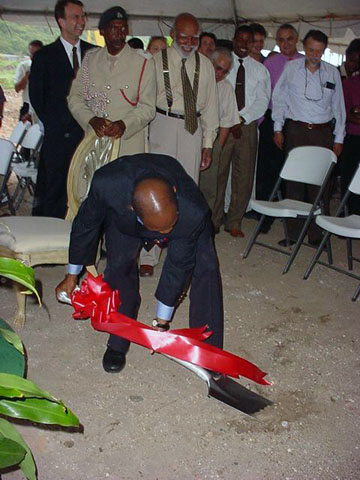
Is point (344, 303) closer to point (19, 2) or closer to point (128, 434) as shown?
point (128, 434)

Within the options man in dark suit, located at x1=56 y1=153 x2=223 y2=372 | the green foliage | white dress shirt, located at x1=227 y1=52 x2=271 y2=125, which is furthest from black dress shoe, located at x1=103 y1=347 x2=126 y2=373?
the green foliage

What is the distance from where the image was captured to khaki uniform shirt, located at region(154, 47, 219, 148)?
166 inches

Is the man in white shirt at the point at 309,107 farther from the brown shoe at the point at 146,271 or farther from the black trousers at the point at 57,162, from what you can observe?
the black trousers at the point at 57,162

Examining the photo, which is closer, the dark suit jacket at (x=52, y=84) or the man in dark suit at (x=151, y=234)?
the man in dark suit at (x=151, y=234)

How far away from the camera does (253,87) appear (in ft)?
17.1

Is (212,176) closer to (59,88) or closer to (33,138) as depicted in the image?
(59,88)

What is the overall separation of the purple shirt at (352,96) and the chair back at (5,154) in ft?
9.84

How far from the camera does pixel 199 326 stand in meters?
3.07

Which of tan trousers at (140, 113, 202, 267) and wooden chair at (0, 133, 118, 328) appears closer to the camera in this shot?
wooden chair at (0, 133, 118, 328)

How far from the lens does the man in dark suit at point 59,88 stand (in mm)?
4363

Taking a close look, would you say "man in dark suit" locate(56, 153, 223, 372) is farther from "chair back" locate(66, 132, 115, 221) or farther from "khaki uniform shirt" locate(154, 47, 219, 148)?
"khaki uniform shirt" locate(154, 47, 219, 148)

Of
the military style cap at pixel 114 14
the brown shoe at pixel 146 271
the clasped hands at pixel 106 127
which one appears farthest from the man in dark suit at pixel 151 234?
the military style cap at pixel 114 14

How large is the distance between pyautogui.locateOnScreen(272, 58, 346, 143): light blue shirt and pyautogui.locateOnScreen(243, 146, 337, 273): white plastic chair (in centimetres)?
43

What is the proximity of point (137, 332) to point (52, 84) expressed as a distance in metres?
2.47
